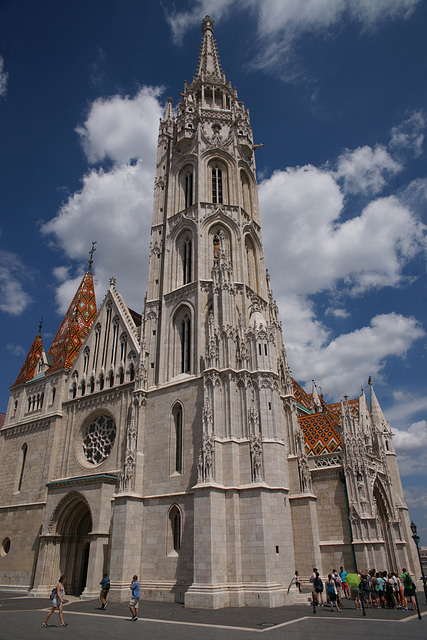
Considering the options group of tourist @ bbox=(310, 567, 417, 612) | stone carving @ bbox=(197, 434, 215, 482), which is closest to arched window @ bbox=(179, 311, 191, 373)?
stone carving @ bbox=(197, 434, 215, 482)

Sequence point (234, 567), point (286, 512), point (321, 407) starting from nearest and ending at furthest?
point (234, 567), point (286, 512), point (321, 407)

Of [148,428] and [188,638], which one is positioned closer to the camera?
[188,638]

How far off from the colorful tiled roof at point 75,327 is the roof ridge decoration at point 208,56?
19950 mm

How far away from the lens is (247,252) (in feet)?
99.7

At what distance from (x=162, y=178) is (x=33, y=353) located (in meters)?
16.7

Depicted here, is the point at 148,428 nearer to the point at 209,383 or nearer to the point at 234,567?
the point at 209,383

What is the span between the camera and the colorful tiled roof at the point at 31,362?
109 ft

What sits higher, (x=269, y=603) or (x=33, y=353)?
(x=33, y=353)

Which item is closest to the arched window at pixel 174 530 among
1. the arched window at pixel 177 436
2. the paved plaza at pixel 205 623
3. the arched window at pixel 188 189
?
the arched window at pixel 177 436

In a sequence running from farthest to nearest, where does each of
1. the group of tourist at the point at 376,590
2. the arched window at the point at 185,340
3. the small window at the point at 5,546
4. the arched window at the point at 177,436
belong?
1. the small window at the point at 5,546
2. the arched window at the point at 185,340
3. the arched window at the point at 177,436
4. the group of tourist at the point at 376,590

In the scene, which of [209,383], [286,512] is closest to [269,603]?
[286,512]

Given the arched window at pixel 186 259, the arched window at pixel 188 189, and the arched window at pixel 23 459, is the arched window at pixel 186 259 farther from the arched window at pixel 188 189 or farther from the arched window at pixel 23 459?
the arched window at pixel 23 459

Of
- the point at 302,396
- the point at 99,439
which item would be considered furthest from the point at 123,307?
the point at 302,396

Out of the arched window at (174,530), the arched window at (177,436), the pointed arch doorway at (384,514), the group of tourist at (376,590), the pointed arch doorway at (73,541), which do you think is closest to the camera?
the group of tourist at (376,590)
